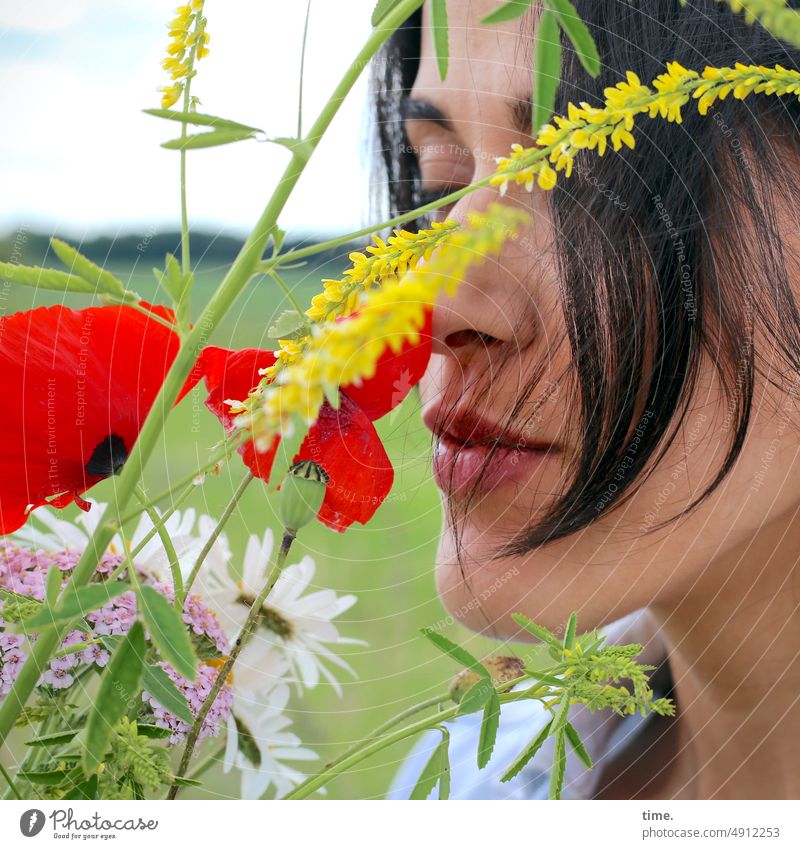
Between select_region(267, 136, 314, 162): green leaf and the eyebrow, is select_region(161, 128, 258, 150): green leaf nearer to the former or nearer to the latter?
select_region(267, 136, 314, 162): green leaf

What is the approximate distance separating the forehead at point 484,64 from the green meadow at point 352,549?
0.25 feet

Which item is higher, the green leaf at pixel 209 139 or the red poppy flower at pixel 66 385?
the green leaf at pixel 209 139

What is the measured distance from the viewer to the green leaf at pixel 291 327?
22 centimetres

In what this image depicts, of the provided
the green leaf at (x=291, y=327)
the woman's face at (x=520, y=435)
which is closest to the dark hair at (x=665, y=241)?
the woman's face at (x=520, y=435)

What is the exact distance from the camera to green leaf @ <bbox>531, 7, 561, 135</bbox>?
0.75 feet

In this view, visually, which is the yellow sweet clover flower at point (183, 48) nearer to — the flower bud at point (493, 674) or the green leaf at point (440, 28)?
the green leaf at point (440, 28)

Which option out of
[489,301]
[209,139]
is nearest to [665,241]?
[489,301]

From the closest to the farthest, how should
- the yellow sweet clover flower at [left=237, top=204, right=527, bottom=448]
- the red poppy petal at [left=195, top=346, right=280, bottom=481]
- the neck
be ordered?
the yellow sweet clover flower at [left=237, top=204, right=527, bottom=448] < the red poppy petal at [left=195, top=346, right=280, bottom=481] < the neck

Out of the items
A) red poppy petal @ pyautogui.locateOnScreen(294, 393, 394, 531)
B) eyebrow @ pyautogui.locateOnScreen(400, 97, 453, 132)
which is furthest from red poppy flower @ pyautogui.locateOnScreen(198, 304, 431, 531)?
eyebrow @ pyautogui.locateOnScreen(400, 97, 453, 132)

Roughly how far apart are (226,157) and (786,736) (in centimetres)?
37

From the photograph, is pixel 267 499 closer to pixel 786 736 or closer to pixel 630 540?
pixel 630 540

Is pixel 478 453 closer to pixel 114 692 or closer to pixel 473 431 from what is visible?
pixel 473 431

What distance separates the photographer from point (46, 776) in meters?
0.25

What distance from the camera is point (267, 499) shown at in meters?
0.28
